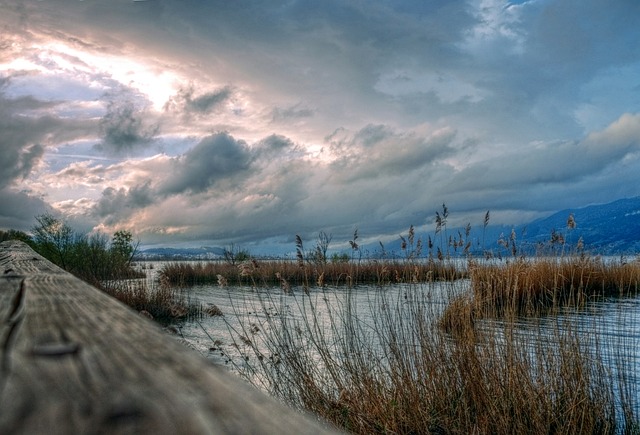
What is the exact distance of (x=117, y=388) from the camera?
1.83 ft

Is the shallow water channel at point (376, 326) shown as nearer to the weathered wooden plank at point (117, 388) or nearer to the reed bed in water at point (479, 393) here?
the reed bed in water at point (479, 393)

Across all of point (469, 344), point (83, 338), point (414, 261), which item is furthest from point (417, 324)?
point (83, 338)

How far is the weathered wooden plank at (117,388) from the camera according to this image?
0.49m

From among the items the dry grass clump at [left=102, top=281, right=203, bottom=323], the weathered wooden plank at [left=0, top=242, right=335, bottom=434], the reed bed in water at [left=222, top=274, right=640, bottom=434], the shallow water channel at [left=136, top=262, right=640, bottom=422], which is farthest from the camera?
the dry grass clump at [left=102, top=281, right=203, bottom=323]

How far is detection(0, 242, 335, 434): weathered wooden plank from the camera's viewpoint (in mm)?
488

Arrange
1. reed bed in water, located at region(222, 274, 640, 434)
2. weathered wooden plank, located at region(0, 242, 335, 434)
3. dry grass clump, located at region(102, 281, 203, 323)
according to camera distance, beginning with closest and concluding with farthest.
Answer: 1. weathered wooden plank, located at region(0, 242, 335, 434)
2. reed bed in water, located at region(222, 274, 640, 434)
3. dry grass clump, located at region(102, 281, 203, 323)

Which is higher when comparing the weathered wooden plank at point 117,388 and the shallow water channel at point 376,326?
the weathered wooden plank at point 117,388

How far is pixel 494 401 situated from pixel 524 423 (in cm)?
32

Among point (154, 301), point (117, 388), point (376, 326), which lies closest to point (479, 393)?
point (376, 326)

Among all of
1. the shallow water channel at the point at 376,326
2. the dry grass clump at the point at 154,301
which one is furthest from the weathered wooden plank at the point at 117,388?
the dry grass clump at the point at 154,301

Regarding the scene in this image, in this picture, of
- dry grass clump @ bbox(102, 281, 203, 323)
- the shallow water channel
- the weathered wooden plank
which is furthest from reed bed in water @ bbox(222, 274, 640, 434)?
dry grass clump @ bbox(102, 281, 203, 323)

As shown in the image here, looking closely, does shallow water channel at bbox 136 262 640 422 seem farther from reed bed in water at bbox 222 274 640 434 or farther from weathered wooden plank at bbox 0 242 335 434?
weathered wooden plank at bbox 0 242 335 434

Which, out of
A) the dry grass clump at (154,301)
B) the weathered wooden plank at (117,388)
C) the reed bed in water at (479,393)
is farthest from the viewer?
the dry grass clump at (154,301)

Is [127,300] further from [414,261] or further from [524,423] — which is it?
[524,423]
